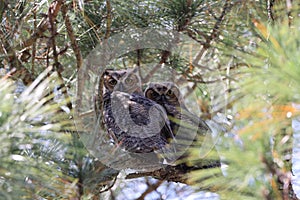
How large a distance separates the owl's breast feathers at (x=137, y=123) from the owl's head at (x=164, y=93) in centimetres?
19

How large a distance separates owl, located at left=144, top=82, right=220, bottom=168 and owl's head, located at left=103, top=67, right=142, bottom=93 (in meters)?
0.07

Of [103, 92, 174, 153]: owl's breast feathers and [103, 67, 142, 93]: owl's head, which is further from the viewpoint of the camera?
[103, 67, 142, 93]: owl's head

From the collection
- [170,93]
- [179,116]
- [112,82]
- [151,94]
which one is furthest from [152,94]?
[179,116]

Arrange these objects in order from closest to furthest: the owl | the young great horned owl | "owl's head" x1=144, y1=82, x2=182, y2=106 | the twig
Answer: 1. the owl
2. the young great horned owl
3. the twig
4. "owl's head" x1=144, y1=82, x2=182, y2=106

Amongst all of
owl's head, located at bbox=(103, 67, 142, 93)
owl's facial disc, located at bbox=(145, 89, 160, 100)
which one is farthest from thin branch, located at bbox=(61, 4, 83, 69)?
owl's facial disc, located at bbox=(145, 89, 160, 100)

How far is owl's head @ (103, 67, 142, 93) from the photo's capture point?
2507 millimetres

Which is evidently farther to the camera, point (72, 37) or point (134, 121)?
point (134, 121)

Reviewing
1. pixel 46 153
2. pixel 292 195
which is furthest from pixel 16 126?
pixel 292 195

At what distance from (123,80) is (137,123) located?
455 mm

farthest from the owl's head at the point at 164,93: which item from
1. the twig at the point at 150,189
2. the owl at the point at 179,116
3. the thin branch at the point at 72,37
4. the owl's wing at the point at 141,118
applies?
the thin branch at the point at 72,37

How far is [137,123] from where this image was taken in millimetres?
2176

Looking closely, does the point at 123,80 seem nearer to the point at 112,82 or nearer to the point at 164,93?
the point at 112,82

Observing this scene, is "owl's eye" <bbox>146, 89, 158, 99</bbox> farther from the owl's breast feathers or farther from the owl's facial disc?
the owl's breast feathers

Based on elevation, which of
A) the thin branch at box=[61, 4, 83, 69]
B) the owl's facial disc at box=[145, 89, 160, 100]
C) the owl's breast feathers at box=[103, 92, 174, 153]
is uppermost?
the thin branch at box=[61, 4, 83, 69]
